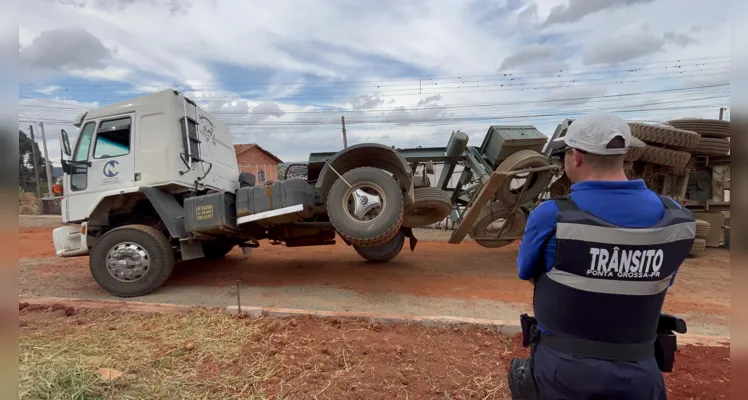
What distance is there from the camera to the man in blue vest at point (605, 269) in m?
1.49

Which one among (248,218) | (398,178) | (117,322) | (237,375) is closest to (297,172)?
(248,218)

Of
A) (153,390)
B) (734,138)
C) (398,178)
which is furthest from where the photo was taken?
(398,178)

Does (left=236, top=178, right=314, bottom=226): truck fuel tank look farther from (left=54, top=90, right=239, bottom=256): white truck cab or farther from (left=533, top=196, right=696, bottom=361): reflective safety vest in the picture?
(left=533, top=196, right=696, bottom=361): reflective safety vest

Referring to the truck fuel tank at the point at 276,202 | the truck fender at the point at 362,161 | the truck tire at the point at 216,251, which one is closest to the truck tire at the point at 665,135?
the truck fender at the point at 362,161

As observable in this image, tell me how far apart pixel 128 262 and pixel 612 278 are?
650 centimetres

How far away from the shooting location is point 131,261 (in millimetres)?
6047

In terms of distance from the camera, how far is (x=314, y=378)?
10.2 feet

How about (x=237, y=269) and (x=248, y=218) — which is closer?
(x=248, y=218)

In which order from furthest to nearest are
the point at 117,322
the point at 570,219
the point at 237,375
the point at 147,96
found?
the point at 147,96, the point at 117,322, the point at 237,375, the point at 570,219

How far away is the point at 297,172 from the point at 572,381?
591cm

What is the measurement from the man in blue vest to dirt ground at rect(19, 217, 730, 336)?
343 centimetres

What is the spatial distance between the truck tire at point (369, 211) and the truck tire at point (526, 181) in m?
2.08

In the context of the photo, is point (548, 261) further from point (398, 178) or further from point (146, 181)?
point (146, 181)

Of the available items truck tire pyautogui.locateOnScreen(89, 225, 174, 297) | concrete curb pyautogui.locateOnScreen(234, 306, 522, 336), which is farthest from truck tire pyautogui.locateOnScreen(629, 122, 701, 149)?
truck tire pyautogui.locateOnScreen(89, 225, 174, 297)
